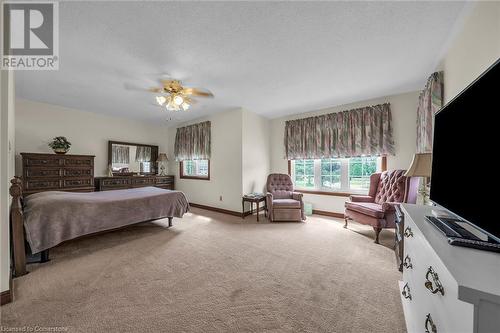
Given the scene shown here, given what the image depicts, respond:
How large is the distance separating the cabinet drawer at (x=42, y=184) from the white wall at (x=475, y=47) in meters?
6.16

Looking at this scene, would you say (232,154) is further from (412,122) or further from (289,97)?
(412,122)

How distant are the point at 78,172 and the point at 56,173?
13.1 inches

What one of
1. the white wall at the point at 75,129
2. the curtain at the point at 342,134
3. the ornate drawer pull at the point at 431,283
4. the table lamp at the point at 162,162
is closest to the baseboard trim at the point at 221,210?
the table lamp at the point at 162,162

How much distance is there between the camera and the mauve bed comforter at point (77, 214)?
2.08 metres

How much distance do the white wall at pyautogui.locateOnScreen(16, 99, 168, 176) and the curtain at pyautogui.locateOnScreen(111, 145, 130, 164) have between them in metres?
0.17

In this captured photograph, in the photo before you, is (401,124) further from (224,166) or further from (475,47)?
(224,166)

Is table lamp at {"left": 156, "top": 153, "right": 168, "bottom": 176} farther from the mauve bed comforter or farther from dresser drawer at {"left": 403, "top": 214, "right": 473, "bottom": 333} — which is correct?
dresser drawer at {"left": 403, "top": 214, "right": 473, "bottom": 333}

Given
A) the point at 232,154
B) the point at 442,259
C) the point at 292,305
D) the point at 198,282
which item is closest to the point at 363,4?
the point at 442,259

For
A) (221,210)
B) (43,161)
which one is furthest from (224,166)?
(43,161)

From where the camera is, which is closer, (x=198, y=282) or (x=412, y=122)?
(x=198, y=282)

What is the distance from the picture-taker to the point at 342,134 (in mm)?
3920

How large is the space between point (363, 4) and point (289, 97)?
A: 2.06 m

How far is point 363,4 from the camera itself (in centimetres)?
152

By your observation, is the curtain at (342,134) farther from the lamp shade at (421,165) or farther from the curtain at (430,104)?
the lamp shade at (421,165)
